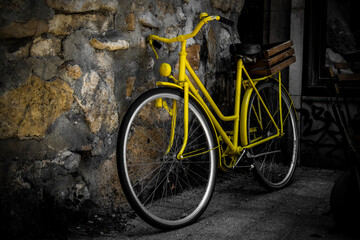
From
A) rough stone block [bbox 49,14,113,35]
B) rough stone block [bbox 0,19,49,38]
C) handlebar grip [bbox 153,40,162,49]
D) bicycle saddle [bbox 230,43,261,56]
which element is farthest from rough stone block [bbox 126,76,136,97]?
bicycle saddle [bbox 230,43,261,56]

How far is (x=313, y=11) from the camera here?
15.6 ft

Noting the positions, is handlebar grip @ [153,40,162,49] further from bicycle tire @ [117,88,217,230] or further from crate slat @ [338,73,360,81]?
crate slat @ [338,73,360,81]

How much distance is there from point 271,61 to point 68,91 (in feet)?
6.16

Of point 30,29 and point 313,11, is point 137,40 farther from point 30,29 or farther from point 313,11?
point 313,11

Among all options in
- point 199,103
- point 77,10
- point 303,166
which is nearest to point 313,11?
point 303,166

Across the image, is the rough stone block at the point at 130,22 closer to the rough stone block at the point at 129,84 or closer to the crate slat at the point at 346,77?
the rough stone block at the point at 129,84

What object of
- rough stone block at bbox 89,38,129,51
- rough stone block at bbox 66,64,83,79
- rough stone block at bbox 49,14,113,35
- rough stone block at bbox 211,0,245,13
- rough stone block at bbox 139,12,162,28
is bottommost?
rough stone block at bbox 66,64,83,79

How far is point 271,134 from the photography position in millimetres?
3789

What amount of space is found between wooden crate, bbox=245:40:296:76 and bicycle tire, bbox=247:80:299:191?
0.15 meters

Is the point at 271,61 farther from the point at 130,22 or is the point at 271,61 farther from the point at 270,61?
the point at 130,22

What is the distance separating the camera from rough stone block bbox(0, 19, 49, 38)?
2.37 meters

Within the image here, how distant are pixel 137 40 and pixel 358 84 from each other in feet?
9.12

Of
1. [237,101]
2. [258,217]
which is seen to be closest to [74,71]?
[237,101]

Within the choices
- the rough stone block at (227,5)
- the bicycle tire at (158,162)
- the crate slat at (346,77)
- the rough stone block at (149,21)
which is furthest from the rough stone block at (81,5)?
the crate slat at (346,77)
